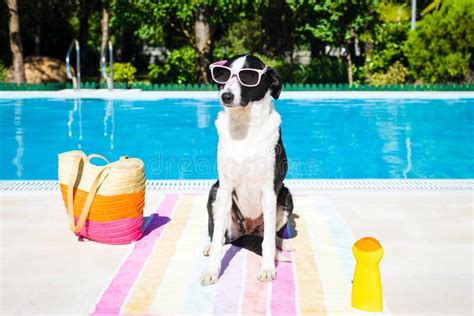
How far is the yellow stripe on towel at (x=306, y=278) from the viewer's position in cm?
364

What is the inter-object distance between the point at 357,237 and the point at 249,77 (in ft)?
6.60

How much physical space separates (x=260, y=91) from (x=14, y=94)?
710 inches

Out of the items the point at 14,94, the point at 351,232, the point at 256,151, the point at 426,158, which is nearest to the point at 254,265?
the point at 256,151

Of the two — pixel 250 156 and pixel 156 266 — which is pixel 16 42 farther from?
pixel 250 156

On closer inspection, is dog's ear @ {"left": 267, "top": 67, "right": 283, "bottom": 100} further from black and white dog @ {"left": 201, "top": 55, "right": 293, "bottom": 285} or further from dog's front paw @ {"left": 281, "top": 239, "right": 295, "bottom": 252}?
dog's front paw @ {"left": 281, "top": 239, "right": 295, "bottom": 252}

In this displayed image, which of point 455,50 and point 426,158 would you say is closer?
point 426,158

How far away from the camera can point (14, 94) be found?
788 inches

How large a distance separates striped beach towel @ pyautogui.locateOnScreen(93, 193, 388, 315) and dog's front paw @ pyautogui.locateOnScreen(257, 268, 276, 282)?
0.13 ft

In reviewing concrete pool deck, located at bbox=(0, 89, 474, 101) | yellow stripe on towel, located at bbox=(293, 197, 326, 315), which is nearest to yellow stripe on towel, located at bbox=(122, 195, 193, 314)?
yellow stripe on towel, located at bbox=(293, 197, 326, 315)

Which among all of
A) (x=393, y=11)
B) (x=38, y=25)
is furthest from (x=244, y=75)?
(x=38, y=25)

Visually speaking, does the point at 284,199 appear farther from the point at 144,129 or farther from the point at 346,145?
the point at 144,129

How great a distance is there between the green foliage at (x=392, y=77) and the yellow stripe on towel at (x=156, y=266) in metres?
17.9

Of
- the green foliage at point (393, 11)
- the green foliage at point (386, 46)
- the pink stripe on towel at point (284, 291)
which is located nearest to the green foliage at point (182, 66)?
the green foliage at point (386, 46)

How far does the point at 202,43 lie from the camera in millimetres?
23375
